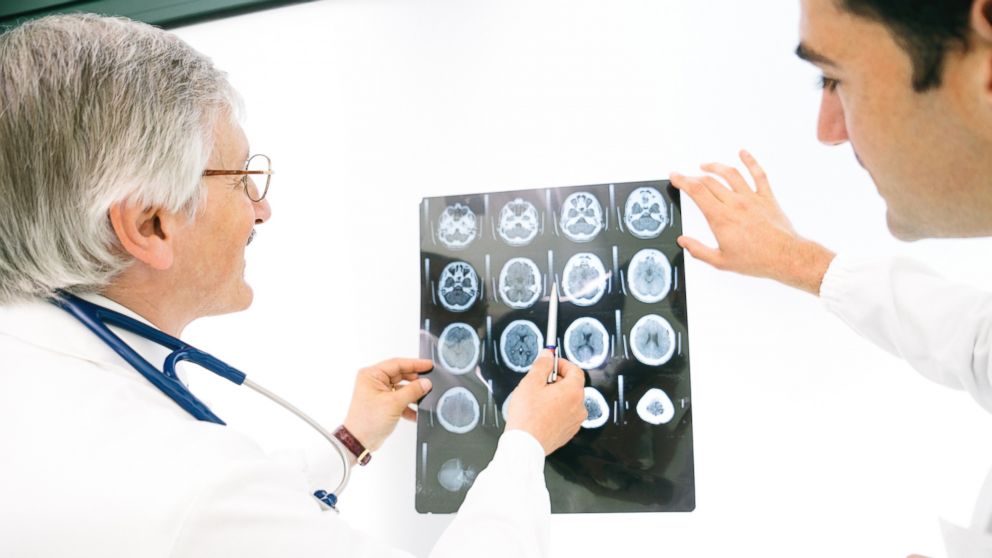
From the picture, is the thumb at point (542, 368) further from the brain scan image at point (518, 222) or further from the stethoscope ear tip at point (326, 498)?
the stethoscope ear tip at point (326, 498)

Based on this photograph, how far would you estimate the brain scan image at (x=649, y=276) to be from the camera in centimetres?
119

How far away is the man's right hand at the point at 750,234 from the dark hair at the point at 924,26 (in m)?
0.31

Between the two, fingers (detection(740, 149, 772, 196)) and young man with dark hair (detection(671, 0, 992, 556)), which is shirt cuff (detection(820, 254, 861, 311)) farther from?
fingers (detection(740, 149, 772, 196))

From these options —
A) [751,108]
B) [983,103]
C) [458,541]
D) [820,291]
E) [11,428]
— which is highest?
[751,108]

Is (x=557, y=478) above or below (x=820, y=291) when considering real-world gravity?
below

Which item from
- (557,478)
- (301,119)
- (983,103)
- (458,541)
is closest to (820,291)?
(983,103)

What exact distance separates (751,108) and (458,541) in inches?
31.0

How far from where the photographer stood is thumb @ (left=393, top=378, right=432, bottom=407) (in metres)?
1.25

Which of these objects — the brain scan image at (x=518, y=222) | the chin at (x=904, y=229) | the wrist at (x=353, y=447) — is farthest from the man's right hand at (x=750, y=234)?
the wrist at (x=353, y=447)

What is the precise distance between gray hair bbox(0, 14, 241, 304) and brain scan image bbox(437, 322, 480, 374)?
47 centimetres

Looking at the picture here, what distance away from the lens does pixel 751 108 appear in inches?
47.2

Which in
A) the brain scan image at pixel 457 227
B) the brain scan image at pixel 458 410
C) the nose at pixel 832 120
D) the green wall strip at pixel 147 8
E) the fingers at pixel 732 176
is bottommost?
the brain scan image at pixel 458 410

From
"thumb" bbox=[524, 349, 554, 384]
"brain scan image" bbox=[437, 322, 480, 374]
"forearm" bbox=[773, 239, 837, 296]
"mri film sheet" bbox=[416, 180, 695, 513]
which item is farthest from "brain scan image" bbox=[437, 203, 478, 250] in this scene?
"forearm" bbox=[773, 239, 837, 296]

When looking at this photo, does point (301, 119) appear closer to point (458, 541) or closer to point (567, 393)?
point (567, 393)
